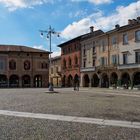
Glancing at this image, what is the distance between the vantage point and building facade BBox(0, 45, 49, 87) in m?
75.0

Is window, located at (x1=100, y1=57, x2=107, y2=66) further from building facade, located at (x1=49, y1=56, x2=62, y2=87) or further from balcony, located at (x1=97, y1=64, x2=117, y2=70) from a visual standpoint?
building facade, located at (x1=49, y1=56, x2=62, y2=87)

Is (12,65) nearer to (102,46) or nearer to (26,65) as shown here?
(26,65)

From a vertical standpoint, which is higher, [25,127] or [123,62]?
[123,62]

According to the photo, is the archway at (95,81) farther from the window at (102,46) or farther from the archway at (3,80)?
the archway at (3,80)

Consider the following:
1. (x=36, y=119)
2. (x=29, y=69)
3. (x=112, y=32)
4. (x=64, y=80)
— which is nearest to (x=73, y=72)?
(x=64, y=80)

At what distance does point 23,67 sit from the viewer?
251 feet

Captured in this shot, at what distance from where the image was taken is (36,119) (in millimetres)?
12992

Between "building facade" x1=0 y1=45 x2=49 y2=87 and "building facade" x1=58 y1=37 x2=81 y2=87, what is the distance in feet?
15.7

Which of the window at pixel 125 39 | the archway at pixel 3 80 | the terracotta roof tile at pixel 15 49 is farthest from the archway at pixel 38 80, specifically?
the window at pixel 125 39

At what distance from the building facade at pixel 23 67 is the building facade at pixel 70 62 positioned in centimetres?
479

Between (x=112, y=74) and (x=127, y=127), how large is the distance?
1782 inches

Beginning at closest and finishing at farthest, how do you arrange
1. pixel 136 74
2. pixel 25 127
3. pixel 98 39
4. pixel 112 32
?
pixel 25 127, pixel 136 74, pixel 112 32, pixel 98 39

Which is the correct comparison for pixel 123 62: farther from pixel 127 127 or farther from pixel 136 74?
pixel 127 127

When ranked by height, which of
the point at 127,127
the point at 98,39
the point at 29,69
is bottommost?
the point at 127,127
